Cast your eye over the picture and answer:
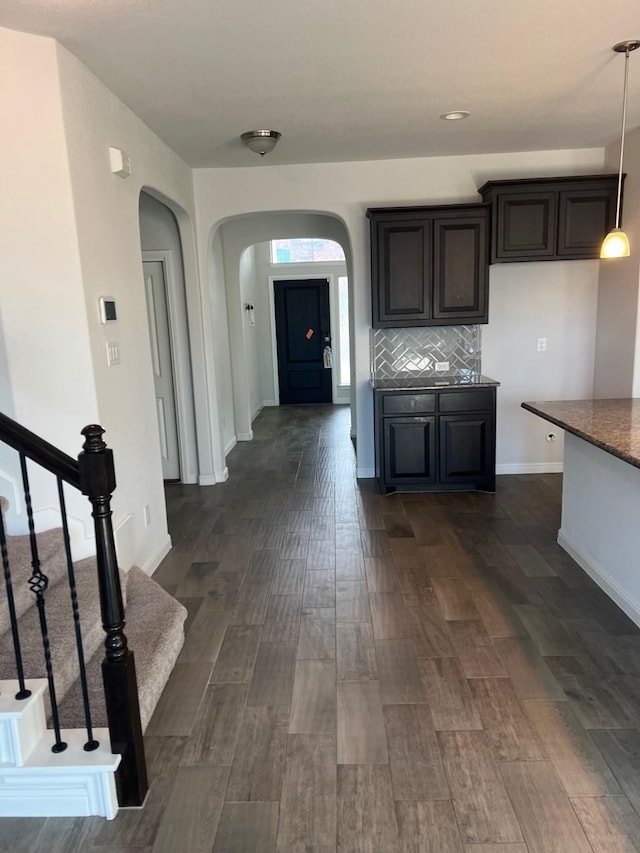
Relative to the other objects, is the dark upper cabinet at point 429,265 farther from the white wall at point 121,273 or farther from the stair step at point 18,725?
the stair step at point 18,725

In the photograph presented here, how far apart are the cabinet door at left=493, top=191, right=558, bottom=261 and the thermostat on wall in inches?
119

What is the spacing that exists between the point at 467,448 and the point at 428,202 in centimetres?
206

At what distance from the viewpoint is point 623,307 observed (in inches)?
175

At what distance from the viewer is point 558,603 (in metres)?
2.95

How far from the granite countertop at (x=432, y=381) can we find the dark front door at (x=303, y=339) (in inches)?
188

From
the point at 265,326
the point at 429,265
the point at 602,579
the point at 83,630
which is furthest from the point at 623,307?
the point at 265,326

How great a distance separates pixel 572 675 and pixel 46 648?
1983 mm

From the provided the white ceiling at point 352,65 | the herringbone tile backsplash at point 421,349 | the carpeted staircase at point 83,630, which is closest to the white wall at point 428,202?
the herringbone tile backsplash at point 421,349

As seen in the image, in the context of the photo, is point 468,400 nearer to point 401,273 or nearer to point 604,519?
point 401,273

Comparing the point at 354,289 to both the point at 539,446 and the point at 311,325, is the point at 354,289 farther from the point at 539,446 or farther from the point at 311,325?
the point at 311,325

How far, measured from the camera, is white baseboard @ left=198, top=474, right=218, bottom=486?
532 centimetres

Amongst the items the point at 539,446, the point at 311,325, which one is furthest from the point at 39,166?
the point at 311,325

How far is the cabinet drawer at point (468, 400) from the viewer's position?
4602mm

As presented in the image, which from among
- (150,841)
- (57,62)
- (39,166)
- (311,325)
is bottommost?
(150,841)
